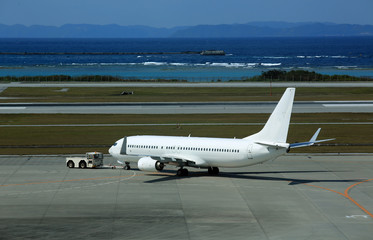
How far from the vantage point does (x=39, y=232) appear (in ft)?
121

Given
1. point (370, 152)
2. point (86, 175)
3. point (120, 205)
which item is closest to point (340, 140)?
point (370, 152)

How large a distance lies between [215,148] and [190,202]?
9.06 meters

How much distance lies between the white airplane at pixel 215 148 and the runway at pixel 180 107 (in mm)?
43636

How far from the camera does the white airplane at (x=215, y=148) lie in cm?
5053

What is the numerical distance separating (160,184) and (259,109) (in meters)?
55.0

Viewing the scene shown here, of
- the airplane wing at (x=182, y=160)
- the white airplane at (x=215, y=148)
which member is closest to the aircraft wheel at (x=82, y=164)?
the white airplane at (x=215, y=148)

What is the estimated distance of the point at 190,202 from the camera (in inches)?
1785

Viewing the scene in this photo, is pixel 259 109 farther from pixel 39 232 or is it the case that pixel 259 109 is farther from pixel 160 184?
pixel 39 232

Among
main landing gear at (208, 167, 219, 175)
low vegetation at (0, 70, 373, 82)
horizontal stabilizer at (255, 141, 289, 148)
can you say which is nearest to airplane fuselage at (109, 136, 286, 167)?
horizontal stabilizer at (255, 141, 289, 148)

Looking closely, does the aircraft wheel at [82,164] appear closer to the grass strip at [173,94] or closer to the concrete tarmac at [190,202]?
the concrete tarmac at [190,202]

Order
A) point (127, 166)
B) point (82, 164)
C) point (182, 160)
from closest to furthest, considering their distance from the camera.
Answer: point (182, 160) → point (127, 166) → point (82, 164)

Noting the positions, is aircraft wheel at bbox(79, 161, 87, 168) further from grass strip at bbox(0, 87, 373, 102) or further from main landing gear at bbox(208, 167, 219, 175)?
grass strip at bbox(0, 87, 373, 102)

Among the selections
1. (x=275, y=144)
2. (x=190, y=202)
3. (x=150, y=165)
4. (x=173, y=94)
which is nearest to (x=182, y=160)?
(x=150, y=165)

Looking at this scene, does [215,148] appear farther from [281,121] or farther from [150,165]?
[281,121]
